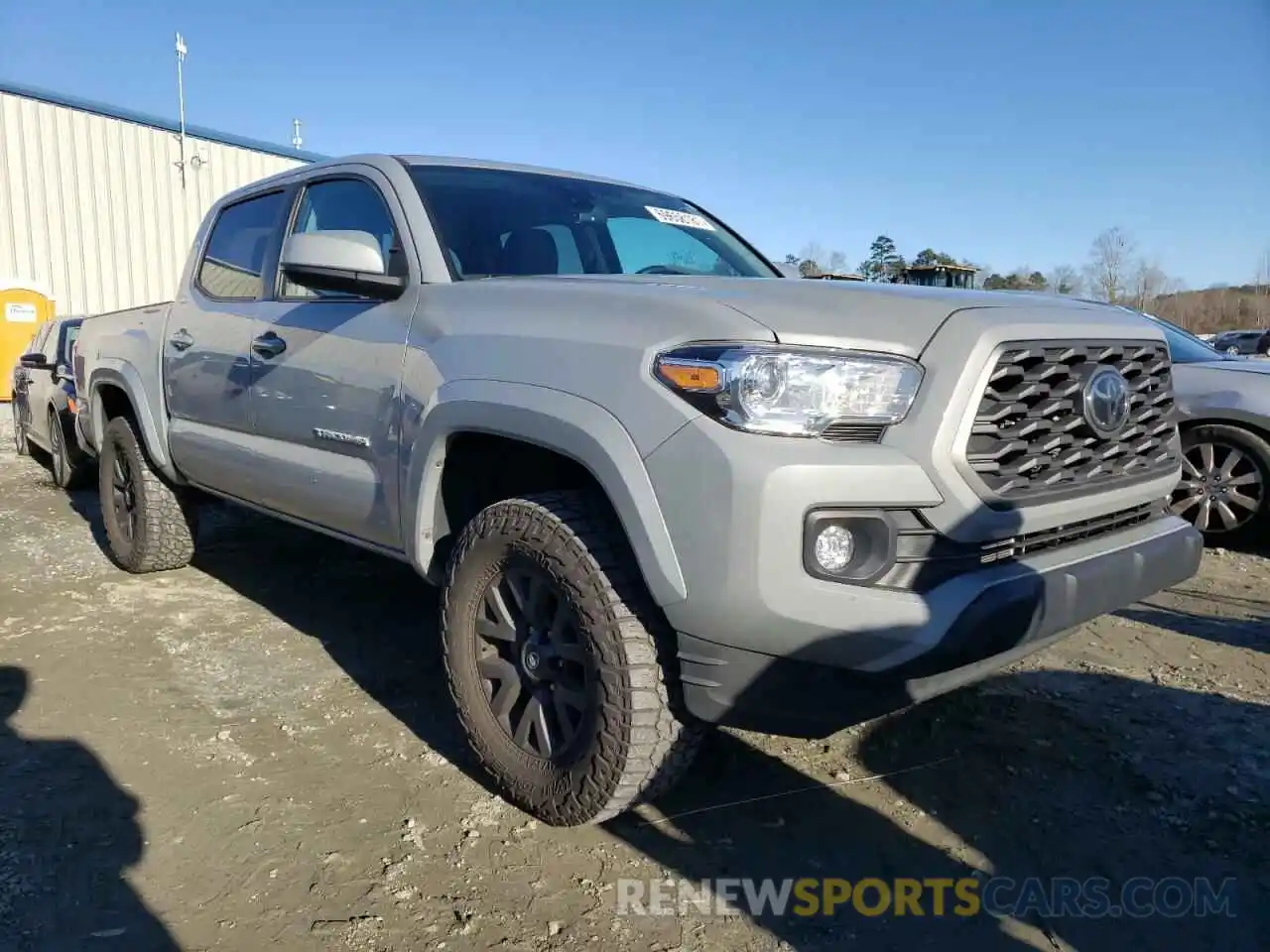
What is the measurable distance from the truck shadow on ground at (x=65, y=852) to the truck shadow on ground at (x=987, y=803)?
92 centimetres

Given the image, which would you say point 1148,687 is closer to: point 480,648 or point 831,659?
point 831,659

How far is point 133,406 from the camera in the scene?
4742mm

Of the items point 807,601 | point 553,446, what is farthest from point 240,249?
point 807,601

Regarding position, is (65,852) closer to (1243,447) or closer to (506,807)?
(506,807)

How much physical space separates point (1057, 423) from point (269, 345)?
2.78 meters

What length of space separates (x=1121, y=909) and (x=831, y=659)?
0.95 meters

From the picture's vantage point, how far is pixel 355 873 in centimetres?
233

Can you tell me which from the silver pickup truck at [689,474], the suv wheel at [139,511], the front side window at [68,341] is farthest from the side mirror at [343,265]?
the front side window at [68,341]

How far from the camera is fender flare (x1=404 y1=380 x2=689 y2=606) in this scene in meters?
2.13

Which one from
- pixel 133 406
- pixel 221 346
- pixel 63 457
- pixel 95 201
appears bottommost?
pixel 63 457

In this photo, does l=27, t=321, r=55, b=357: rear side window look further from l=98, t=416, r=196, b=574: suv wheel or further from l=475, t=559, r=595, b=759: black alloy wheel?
l=475, t=559, r=595, b=759: black alloy wheel

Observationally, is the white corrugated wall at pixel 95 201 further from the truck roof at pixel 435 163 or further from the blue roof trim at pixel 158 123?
the truck roof at pixel 435 163

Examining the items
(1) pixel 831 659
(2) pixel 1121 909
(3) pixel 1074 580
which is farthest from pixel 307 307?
(2) pixel 1121 909

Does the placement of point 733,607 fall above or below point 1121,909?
above
